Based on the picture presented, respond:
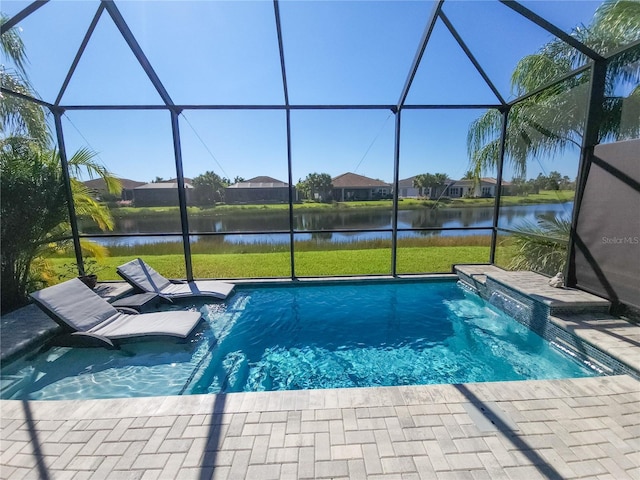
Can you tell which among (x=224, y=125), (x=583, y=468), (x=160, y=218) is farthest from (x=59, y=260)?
(x=583, y=468)

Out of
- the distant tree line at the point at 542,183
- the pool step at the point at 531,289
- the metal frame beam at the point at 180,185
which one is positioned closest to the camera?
the pool step at the point at 531,289

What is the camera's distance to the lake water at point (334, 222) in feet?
19.8

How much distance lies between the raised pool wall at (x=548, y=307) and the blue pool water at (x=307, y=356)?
0.49 feet

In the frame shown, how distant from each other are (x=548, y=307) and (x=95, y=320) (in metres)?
6.14

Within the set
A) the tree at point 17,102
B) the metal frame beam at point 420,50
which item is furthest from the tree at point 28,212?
the metal frame beam at point 420,50

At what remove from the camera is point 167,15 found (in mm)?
4250

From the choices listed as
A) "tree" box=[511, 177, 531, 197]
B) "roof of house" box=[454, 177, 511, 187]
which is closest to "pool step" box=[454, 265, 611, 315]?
"tree" box=[511, 177, 531, 197]

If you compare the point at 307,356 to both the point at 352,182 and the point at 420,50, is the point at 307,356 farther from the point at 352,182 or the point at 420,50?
the point at 352,182

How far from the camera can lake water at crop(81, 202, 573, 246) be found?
603 cm

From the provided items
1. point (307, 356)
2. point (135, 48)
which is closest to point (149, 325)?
point (307, 356)

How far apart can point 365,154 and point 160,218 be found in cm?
814

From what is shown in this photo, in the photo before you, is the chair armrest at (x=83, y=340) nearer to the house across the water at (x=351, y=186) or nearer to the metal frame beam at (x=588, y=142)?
Result: the metal frame beam at (x=588, y=142)

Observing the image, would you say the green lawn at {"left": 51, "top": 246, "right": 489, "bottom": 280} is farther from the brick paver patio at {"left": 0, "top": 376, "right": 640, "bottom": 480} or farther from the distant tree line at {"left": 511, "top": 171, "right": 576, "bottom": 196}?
the brick paver patio at {"left": 0, "top": 376, "right": 640, "bottom": 480}

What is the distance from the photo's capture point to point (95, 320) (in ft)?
12.8
